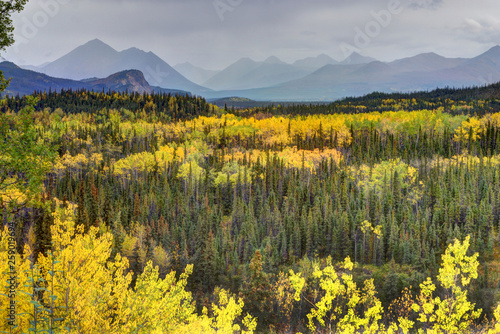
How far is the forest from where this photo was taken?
20.4 metres

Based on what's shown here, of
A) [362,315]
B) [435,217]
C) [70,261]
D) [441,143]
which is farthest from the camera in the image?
[441,143]

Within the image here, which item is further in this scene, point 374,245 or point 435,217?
point 435,217

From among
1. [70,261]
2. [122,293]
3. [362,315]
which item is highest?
[70,261]

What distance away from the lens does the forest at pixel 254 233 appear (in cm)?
2036

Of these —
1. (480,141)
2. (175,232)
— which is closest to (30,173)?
(175,232)

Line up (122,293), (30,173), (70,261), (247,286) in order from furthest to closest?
(247,286) < (122,293) < (70,261) < (30,173)

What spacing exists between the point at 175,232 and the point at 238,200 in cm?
3389

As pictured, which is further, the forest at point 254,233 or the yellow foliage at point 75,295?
the forest at point 254,233

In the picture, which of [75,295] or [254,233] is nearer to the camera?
[75,295]

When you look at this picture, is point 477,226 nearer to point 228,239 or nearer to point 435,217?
point 435,217

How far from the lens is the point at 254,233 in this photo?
106 metres

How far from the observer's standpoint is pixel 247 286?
246ft

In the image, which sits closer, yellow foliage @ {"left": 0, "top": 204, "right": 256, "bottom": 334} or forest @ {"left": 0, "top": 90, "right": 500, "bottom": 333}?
yellow foliage @ {"left": 0, "top": 204, "right": 256, "bottom": 334}

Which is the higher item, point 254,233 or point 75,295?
point 75,295
